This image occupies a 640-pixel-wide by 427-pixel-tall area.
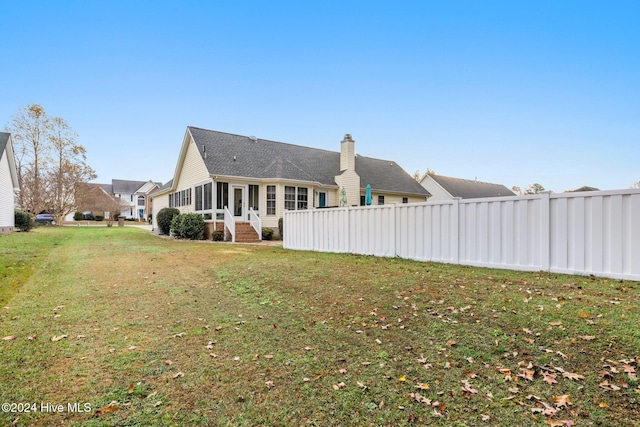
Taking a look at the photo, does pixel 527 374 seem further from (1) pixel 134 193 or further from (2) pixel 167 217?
(1) pixel 134 193

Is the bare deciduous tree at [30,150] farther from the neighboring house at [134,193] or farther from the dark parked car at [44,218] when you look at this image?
the neighboring house at [134,193]

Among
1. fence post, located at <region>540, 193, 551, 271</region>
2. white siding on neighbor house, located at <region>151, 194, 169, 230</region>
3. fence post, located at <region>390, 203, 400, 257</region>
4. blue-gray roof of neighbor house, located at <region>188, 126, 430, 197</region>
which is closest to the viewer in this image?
fence post, located at <region>540, 193, 551, 271</region>

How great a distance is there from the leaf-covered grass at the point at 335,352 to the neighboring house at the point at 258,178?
1234 cm

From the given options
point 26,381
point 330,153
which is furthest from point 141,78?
point 26,381

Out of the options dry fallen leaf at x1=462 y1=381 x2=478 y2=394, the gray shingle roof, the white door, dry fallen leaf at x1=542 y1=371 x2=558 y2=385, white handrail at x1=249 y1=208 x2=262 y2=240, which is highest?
the gray shingle roof

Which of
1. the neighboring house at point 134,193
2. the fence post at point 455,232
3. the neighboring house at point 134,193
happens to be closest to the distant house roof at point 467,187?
the fence post at point 455,232

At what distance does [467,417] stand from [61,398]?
3.07 metres

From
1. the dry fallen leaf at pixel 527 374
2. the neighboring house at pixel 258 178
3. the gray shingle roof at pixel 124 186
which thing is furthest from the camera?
the gray shingle roof at pixel 124 186

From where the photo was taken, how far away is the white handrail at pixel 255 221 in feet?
55.9

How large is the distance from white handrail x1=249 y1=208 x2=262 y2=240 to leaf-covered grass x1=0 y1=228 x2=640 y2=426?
442 inches

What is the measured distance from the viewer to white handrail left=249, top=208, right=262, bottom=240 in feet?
55.9

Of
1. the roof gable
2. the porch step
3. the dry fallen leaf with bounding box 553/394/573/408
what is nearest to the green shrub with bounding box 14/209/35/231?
the roof gable

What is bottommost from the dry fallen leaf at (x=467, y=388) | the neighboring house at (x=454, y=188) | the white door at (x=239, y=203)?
the dry fallen leaf at (x=467, y=388)

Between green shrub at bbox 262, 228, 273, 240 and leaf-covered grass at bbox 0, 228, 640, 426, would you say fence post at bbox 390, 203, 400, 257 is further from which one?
green shrub at bbox 262, 228, 273, 240
